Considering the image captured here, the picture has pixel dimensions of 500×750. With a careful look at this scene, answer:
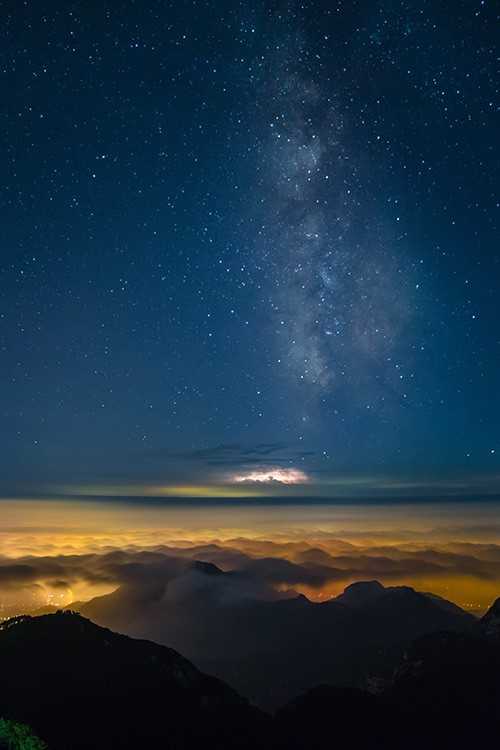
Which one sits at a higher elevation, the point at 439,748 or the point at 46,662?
the point at 46,662

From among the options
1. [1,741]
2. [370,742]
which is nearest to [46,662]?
[1,741]

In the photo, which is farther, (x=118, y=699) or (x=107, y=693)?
(x=107, y=693)

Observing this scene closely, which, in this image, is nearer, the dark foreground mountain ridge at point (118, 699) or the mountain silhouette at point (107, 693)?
the mountain silhouette at point (107, 693)

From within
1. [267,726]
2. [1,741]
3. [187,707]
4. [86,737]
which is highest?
[1,741]

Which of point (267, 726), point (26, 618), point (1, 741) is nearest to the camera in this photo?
point (1, 741)

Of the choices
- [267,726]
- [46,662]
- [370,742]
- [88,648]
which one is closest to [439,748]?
[370,742]

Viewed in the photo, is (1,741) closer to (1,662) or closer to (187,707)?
(1,662)

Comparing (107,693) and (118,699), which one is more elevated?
(107,693)

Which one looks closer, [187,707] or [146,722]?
[146,722]

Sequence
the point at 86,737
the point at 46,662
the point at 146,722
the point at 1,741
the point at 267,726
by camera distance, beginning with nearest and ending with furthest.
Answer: the point at 1,741 < the point at 86,737 < the point at 146,722 < the point at 46,662 < the point at 267,726

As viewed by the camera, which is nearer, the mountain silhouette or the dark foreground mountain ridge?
the mountain silhouette
